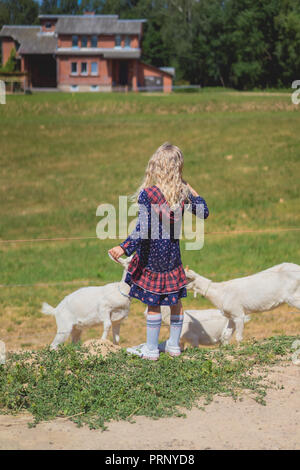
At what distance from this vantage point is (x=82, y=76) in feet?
150

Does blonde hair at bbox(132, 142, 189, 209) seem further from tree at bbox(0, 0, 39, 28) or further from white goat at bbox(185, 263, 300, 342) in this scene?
tree at bbox(0, 0, 39, 28)

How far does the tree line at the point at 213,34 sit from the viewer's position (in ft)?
120

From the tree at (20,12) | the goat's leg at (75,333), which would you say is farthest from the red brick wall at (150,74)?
the goat's leg at (75,333)

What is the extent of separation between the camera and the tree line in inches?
1443

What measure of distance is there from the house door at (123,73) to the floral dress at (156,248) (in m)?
44.5

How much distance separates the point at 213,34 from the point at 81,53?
9899 mm

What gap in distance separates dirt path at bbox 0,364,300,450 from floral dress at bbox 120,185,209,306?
3.52 feet

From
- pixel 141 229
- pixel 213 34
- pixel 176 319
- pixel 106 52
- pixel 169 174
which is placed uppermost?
pixel 213 34

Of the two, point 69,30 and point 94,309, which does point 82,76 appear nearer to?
point 69,30

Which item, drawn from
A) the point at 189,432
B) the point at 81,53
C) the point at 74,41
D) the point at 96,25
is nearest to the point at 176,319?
the point at 189,432

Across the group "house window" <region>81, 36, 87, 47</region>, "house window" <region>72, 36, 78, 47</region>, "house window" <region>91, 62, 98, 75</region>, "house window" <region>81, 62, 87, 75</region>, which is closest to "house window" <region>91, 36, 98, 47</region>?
"house window" <region>81, 36, 87, 47</region>

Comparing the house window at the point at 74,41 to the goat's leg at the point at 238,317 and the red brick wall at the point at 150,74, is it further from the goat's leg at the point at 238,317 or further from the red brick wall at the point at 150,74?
the goat's leg at the point at 238,317


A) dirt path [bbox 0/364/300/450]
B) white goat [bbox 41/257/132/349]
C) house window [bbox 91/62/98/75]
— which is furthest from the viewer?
house window [bbox 91/62/98/75]
